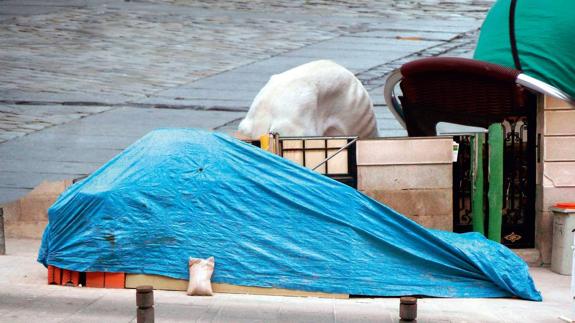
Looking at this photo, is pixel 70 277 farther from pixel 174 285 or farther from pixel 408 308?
pixel 408 308

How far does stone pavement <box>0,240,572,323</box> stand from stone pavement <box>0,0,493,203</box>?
15.1 feet

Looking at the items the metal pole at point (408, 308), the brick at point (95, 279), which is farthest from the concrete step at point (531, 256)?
the metal pole at point (408, 308)

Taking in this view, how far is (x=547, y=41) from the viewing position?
1470 cm

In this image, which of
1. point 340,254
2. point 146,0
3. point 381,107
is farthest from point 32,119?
point 146,0

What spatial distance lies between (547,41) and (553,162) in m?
1.86

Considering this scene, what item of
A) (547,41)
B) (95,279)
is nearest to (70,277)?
(95,279)

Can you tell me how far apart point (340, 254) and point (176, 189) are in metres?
1.85

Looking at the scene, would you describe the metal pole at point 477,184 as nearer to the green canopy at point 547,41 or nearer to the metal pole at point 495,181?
the metal pole at point 495,181

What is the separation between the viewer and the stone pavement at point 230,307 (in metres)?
9.74

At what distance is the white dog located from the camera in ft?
49.1

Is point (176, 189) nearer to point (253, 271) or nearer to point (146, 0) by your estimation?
point (253, 271)

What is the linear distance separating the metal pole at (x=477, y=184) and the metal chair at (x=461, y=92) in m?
0.70

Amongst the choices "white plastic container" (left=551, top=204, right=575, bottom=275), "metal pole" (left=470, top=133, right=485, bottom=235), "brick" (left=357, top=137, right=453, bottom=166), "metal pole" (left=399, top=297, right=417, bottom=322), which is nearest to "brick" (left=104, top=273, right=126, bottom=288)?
"brick" (left=357, top=137, right=453, bottom=166)

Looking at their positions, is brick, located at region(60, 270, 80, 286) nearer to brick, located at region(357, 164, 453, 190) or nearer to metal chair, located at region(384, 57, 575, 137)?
brick, located at region(357, 164, 453, 190)
